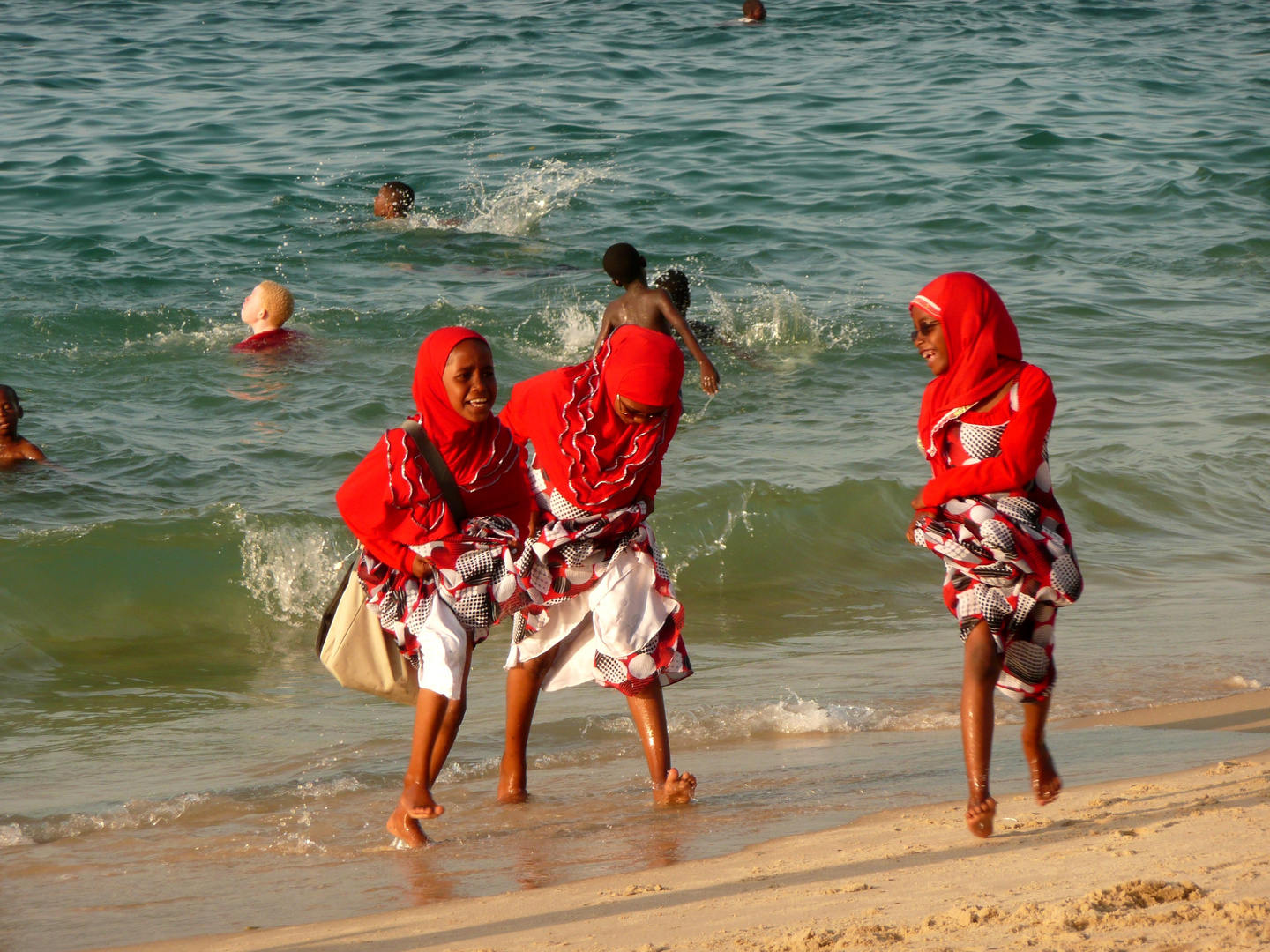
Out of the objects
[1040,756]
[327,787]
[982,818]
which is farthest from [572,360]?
Answer: [982,818]

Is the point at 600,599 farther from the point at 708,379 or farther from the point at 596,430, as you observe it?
the point at 708,379

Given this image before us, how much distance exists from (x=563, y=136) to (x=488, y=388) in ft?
45.8

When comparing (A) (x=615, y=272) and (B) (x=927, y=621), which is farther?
(A) (x=615, y=272)

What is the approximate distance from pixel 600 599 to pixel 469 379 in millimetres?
803

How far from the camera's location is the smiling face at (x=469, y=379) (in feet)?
12.5

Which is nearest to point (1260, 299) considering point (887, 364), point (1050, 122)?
point (887, 364)

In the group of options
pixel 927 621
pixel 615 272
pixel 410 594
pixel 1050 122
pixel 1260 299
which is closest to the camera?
pixel 410 594

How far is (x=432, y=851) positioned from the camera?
4.07 metres

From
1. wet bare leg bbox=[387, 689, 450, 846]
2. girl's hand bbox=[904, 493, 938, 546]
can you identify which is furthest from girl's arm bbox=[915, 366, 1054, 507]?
wet bare leg bbox=[387, 689, 450, 846]

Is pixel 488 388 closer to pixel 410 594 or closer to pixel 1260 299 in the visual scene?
pixel 410 594

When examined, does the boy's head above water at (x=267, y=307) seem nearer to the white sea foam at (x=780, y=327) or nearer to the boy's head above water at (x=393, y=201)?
the white sea foam at (x=780, y=327)

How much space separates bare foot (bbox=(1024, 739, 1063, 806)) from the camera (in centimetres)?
392

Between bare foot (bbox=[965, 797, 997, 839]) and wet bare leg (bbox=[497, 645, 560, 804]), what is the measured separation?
4.59 feet

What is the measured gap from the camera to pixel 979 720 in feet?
12.2
